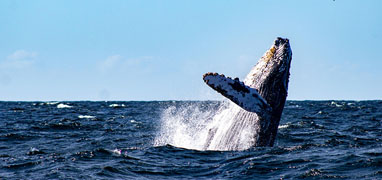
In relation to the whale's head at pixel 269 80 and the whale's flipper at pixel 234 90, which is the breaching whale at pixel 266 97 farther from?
the whale's flipper at pixel 234 90

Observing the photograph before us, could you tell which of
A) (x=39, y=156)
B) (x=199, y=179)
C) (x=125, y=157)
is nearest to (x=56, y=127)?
(x=39, y=156)

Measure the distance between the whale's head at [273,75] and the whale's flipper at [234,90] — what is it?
1.12 meters

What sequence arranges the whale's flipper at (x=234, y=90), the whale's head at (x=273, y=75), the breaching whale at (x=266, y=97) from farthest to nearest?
the whale's head at (x=273, y=75) < the breaching whale at (x=266, y=97) < the whale's flipper at (x=234, y=90)

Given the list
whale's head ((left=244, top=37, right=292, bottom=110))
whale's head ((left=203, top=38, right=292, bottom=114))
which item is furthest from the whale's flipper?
whale's head ((left=244, top=37, right=292, bottom=110))

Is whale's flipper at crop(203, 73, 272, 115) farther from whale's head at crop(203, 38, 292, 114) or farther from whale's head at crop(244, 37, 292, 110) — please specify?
whale's head at crop(244, 37, 292, 110)

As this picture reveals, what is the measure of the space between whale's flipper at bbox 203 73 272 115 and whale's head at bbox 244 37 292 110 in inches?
44.3

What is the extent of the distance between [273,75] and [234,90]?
5.32 feet

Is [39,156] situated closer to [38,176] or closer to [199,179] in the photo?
[38,176]

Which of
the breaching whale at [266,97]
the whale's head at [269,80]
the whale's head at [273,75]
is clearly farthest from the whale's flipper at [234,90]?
the whale's head at [273,75]

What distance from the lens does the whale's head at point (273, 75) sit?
9594 millimetres

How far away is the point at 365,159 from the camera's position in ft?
25.6

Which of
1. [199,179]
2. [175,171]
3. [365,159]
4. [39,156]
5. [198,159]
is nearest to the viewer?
[199,179]

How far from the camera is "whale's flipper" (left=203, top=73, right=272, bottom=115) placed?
829cm

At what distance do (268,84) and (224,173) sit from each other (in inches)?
125
